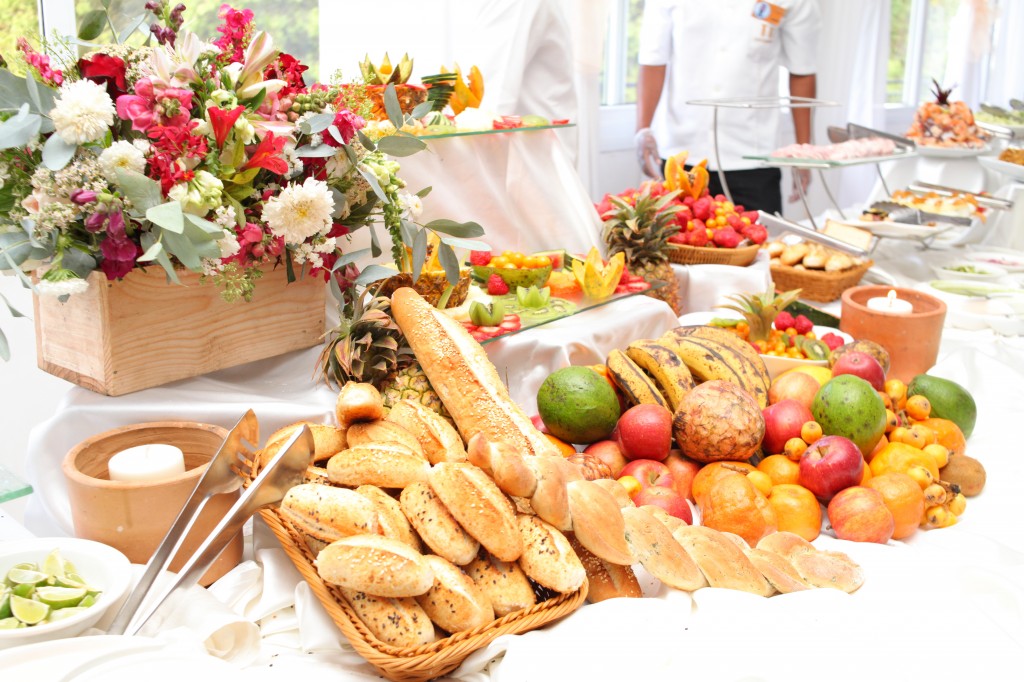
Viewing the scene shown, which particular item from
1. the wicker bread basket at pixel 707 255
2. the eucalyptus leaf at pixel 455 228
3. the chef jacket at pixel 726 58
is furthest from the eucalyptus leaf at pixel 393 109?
the chef jacket at pixel 726 58

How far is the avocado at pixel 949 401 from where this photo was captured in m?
1.79

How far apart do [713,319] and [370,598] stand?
56.6 inches

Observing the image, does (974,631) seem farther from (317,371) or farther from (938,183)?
(938,183)

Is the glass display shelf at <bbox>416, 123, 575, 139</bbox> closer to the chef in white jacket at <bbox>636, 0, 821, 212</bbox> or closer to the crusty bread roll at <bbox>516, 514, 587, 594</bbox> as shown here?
the crusty bread roll at <bbox>516, 514, 587, 594</bbox>

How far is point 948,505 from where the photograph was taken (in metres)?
1.53

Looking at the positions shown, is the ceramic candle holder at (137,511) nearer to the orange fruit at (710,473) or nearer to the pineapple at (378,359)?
the pineapple at (378,359)

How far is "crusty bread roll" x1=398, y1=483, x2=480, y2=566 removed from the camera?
1.02 m

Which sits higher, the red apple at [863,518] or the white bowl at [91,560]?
the white bowl at [91,560]

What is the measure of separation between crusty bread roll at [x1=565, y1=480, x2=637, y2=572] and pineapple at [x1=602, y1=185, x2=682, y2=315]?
50.8 inches

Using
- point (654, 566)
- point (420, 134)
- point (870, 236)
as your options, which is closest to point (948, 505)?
point (654, 566)

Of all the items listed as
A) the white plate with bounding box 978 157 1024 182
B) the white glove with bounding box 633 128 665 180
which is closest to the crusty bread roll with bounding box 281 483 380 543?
the white glove with bounding box 633 128 665 180

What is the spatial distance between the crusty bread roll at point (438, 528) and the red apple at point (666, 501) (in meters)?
0.39

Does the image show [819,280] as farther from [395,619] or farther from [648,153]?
[395,619]

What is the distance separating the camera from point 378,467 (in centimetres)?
112
